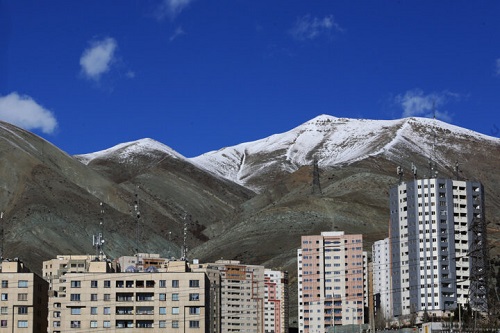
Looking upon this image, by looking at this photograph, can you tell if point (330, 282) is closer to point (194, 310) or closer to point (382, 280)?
point (382, 280)

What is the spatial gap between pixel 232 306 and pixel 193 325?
9571 centimetres

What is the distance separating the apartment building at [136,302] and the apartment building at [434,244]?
73.1m

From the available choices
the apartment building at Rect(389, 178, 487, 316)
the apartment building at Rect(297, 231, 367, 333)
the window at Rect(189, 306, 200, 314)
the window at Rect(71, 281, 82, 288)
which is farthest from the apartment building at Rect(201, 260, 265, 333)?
the window at Rect(189, 306, 200, 314)

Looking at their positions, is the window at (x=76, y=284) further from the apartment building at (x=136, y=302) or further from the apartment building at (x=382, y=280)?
the apartment building at (x=382, y=280)

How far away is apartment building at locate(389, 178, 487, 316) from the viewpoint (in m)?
169

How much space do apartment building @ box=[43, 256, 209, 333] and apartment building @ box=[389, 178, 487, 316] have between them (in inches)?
2880

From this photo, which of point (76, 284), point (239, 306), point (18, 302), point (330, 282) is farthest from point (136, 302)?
point (330, 282)

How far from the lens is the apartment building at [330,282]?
18838 cm

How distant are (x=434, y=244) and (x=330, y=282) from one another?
26303 mm

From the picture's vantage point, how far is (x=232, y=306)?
194250 millimetres

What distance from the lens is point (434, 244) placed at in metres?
174

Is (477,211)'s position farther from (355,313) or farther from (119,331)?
(119,331)

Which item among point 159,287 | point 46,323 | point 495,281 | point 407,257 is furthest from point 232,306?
point 159,287

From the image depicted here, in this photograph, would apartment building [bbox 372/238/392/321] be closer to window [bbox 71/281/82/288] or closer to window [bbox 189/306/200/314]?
window [bbox 189/306/200/314]
